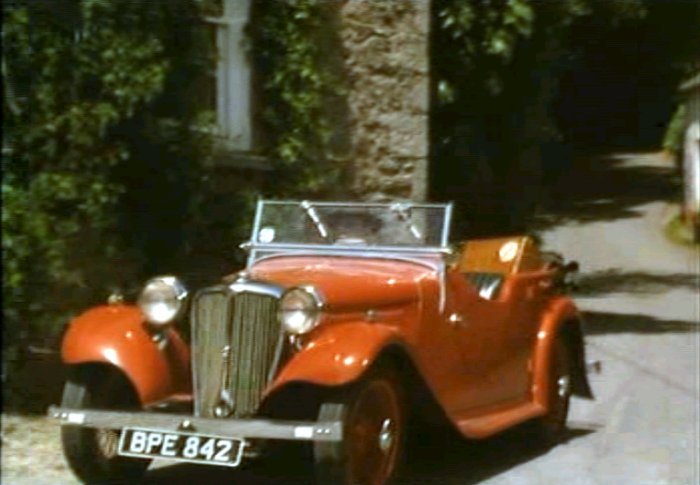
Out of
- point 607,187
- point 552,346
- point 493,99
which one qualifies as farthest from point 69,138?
point 607,187

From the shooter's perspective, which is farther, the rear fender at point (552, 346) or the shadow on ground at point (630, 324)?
the shadow on ground at point (630, 324)

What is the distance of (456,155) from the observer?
13094 millimetres

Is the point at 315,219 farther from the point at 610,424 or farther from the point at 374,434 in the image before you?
the point at 610,424

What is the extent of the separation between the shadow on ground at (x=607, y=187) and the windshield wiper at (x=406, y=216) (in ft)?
40.7

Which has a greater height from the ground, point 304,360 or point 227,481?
point 304,360

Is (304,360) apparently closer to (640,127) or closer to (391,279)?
(391,279)

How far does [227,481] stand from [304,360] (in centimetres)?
125

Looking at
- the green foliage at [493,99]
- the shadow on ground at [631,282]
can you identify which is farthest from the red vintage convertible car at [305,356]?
the shadow on ground at [631,282]

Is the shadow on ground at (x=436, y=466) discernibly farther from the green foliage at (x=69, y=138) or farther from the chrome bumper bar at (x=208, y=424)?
the green foliage at (x=69, y=138)

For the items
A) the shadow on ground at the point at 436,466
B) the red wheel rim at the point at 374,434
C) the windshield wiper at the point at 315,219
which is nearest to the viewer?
the red wheel rim at the point at 374,434

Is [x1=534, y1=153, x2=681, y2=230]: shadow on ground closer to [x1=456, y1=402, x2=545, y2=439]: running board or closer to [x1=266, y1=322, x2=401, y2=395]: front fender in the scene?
[x1=456, y1=402, x2=545, y2=439]: running board

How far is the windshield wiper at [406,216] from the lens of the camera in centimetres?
811

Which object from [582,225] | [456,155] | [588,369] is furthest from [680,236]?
[588,369]

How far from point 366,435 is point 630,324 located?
25.8 ft
